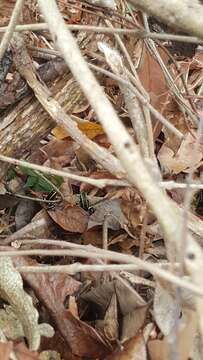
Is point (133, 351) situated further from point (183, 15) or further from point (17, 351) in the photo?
point (183, 15)

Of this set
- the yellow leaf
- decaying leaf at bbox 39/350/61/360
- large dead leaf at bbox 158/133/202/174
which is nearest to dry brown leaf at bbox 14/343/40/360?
decaying leaf at bbox 39/350/61/360

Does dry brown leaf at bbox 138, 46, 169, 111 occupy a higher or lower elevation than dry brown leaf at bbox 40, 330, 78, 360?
higher

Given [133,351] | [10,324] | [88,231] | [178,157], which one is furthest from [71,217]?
[133,351]

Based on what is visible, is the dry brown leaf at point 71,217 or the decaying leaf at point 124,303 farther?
the dry brown leaf at point 71,217

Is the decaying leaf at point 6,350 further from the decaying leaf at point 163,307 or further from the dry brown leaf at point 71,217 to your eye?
the dry brown leaf at point 71,217

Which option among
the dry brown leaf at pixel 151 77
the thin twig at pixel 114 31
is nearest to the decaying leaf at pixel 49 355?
the thin twig at pixel 114 31

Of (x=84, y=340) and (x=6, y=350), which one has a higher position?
(x=6, y=350)

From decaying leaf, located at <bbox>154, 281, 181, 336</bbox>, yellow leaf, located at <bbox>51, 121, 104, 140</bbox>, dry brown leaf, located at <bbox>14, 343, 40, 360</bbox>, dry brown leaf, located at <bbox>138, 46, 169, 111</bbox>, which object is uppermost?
dry brown leaf, located at <bbox>138, 46, 169, 111</bbox>

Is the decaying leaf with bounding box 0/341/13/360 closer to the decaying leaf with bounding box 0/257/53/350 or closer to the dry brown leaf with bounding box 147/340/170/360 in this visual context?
the decaying leaf with bounding box 0/257/53/350
